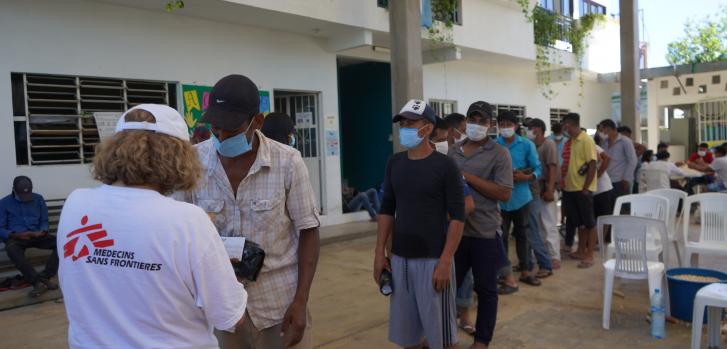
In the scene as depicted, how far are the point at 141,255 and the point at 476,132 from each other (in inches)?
124

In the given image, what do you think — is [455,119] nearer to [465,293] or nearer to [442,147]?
[442,147]

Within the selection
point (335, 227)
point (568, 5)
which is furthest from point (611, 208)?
point (568, 5)

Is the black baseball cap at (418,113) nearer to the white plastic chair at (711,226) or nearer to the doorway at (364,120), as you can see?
the white plastic chair at (711,226)

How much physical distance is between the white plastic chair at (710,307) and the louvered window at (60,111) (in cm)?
639

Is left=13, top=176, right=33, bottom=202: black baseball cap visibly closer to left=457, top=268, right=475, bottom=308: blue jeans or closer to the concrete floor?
the concrete floor

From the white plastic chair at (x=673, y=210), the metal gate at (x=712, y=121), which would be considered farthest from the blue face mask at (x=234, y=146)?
the metal gate at (x=712, y=121)

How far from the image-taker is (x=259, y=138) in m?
2.22

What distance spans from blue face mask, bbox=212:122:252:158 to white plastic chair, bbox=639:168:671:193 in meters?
9.23

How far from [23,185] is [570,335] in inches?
231

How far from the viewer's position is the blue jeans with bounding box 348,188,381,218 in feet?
34.2

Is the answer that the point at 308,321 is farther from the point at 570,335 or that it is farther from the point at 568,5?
the point at 568,5

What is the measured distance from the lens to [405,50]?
8188 millimetres

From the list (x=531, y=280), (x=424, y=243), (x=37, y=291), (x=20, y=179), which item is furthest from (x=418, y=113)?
(x=20, y=179)

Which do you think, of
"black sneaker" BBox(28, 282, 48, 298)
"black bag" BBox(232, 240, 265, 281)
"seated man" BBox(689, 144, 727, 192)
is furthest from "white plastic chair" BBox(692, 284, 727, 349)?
"seated man" BBox(689, 144, 727, 192)
